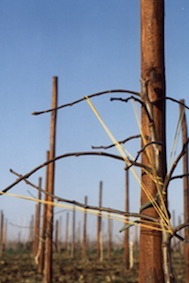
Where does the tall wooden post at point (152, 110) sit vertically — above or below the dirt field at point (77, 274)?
above

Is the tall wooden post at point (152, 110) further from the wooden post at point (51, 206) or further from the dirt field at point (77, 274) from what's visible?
the dirt field at point (77, 274)

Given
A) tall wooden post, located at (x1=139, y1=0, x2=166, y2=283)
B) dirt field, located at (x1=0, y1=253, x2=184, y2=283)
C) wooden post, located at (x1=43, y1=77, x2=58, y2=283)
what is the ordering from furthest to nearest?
dirt field, located at (x1=0, y1=253, x2=184, y2=283)
wooden post, located at (x1=43, y1=77, x2=58, y2=283)
tall wooden post, located at (x1=139, y1=0, x2=166, y2=283)

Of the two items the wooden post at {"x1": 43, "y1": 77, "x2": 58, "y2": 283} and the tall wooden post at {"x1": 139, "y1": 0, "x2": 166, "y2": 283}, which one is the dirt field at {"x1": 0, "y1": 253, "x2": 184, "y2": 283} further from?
the tall wooden post at {"x1": 139, "y1": 0, "x2": 166, "y2": 283}

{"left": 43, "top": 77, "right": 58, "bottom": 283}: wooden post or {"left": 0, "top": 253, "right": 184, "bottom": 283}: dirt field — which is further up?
{"left": 43, "top": 77, "right": 58, "bottom": 283}: wooden post

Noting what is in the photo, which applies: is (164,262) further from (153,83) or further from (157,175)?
(153,83)

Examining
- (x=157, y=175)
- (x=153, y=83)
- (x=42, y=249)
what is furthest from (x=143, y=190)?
(x=42, y=249)

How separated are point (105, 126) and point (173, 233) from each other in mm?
531

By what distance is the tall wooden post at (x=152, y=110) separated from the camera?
198 cm

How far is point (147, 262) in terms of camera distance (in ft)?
6.54

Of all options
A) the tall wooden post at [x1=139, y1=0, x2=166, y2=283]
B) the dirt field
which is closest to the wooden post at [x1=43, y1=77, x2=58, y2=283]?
the dirt field

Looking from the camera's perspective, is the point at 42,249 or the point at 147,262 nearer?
the point at 147,262

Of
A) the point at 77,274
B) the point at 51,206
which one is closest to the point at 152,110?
the point at 51,206

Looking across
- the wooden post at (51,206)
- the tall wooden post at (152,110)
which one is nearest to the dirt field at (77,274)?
the wooden post at (51,206)

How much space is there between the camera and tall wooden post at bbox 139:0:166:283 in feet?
6.50
